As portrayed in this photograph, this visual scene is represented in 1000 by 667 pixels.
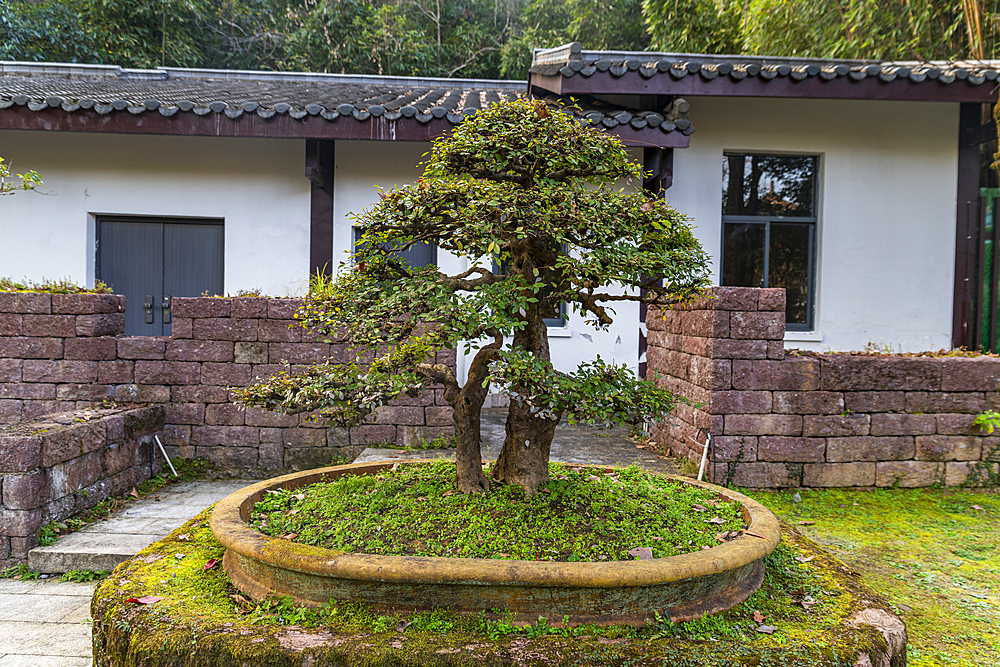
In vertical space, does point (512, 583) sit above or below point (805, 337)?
below

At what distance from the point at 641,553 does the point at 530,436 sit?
0.65m

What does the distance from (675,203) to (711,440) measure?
290 cm

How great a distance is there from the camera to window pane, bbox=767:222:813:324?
22.7ft

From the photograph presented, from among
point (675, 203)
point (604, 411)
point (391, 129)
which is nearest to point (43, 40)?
point (391, 129)

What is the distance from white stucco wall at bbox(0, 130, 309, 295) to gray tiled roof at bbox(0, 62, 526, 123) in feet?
1.68

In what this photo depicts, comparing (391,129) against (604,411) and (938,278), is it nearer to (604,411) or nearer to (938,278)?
(604,411)

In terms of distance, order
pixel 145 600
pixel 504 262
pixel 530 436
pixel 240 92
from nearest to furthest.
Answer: pixel 145 600, pixel 504 262, pixel 530 436, pixel 240 92

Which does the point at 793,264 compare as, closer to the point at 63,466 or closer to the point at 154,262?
the point at 63,466

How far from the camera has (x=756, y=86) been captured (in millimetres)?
5922

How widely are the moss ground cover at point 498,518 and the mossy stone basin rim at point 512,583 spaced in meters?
0.15

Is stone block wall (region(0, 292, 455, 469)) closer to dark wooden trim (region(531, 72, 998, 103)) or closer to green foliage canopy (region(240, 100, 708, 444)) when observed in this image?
green foliage canopy (region(240, 100, 708, 444))

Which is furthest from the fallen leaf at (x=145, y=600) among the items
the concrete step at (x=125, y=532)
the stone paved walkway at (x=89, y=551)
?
the concrete step at (x=125, y=532)

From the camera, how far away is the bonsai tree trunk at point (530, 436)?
2.59 m

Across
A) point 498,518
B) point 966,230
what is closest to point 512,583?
point 498,518
